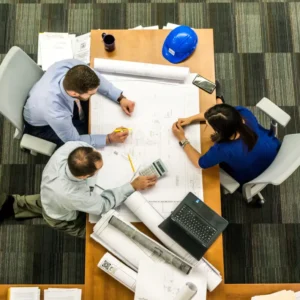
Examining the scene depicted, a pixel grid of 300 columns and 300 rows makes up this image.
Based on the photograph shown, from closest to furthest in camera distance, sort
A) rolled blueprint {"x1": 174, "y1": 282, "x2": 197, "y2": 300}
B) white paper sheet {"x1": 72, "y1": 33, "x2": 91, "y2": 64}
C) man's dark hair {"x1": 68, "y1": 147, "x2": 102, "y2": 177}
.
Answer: rolled blueprint {"x1": 174, "y1": 282, "x2": 197, "y2": 300} → man's dark hair {"x1": 68, "y1": 147, "x2": 102, "y2": 177} → white paper sheet {"x1": 72, "y1": 33, "x2": 91, "y2": 64}

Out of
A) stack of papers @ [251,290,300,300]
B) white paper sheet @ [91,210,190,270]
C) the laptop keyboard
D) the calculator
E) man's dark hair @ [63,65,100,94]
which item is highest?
man's dark hair @ [63,65,100,94]

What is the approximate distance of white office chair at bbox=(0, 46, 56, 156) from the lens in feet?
6.27

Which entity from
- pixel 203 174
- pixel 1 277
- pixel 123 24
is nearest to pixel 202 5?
pixel 123 24

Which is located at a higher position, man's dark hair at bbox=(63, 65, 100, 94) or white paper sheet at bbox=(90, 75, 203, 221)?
man's dark hair at bbox=(63, 65, 100, 94)

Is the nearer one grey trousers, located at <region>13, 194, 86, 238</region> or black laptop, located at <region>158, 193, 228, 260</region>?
black laptop, located at <region>158, 193, 228, 260</region>

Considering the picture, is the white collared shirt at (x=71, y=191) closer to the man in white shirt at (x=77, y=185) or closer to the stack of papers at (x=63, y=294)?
the man in white shirt at (x=77, y=185)

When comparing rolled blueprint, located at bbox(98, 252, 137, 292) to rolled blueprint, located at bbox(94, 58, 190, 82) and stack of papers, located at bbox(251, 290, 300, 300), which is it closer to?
stack of papers, located at bbox(251, 290, 300, 300)

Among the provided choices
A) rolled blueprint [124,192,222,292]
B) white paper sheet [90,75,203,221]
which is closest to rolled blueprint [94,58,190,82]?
white paper sheet [90,75,203,221]

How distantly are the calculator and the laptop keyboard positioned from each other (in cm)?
20

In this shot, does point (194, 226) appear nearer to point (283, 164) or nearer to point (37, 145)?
point (283, 164)

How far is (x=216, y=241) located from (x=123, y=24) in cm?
197

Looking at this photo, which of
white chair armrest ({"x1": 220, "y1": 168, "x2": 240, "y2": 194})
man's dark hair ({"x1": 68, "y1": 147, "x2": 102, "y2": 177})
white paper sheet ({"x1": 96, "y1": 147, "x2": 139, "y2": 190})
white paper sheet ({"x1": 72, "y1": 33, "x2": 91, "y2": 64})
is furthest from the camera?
white paper sheet ({"x1": 72, "y1": 33, "x2": 91, "y2": 64})

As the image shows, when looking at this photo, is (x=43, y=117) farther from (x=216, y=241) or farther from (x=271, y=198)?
(x=271, y=198)

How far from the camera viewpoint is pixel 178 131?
193 cm
